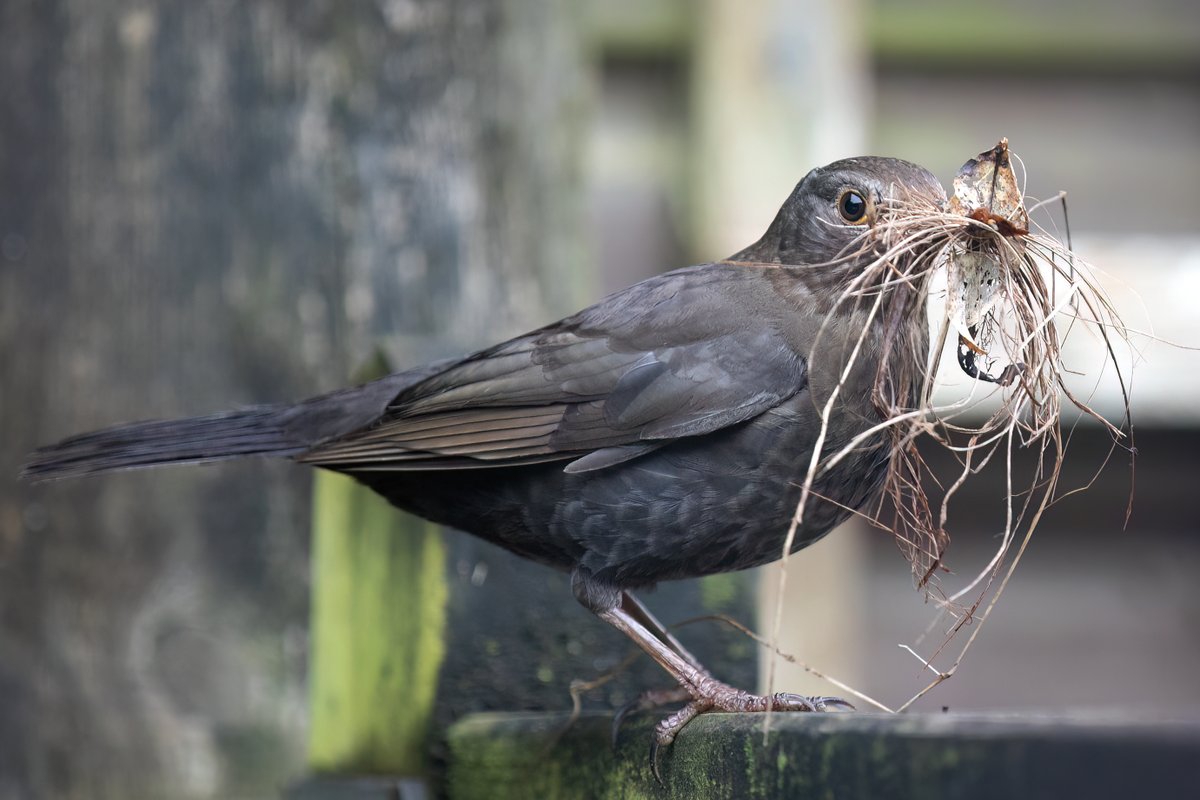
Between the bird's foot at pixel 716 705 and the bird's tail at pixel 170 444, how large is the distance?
35.6 inches

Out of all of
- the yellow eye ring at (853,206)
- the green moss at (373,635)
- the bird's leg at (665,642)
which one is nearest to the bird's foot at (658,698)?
the bird's leg at (665,642)

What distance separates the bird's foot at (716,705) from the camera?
2043 millimetres

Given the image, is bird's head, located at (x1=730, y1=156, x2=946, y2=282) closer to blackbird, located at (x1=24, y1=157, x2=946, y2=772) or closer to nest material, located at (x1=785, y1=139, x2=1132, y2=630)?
blackbird, located at (x1=24, y1=157, x2=946, y2=772)

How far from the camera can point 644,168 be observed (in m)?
4.58

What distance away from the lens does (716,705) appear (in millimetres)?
2314

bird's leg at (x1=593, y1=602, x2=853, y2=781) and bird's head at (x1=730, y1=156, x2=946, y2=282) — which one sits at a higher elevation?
bird's head at (x1=730, y1=156, x2=946, y2=282)

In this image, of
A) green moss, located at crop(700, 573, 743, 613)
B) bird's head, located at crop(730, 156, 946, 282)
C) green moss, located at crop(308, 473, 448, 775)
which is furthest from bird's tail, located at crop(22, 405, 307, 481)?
bird's head, located at crop(730, 156, 946, 282)

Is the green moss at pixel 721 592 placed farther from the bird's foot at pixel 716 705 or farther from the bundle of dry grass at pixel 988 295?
the bundle of dry grass at pixel 988 295

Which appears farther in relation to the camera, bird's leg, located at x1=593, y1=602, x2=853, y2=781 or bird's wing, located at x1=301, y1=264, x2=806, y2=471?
bird's wing, located at x1=301, y1=264, x2=806, y2=471

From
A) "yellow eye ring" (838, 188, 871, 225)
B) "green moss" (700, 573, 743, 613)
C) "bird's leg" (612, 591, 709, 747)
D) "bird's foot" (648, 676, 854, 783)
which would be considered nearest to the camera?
"bird's foot" (648, 676, 854, 783)

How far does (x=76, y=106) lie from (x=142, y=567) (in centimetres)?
91

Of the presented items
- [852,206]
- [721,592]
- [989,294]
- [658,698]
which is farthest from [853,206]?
[658,698]

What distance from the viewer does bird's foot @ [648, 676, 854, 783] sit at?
2043 millimetres

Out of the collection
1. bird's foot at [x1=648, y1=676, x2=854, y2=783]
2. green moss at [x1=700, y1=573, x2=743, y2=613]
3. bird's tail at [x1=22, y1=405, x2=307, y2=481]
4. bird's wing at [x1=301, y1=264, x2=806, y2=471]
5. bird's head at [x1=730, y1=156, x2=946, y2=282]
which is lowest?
bird's foot at [x1=648, y1=676, x2=854, y2=783]
